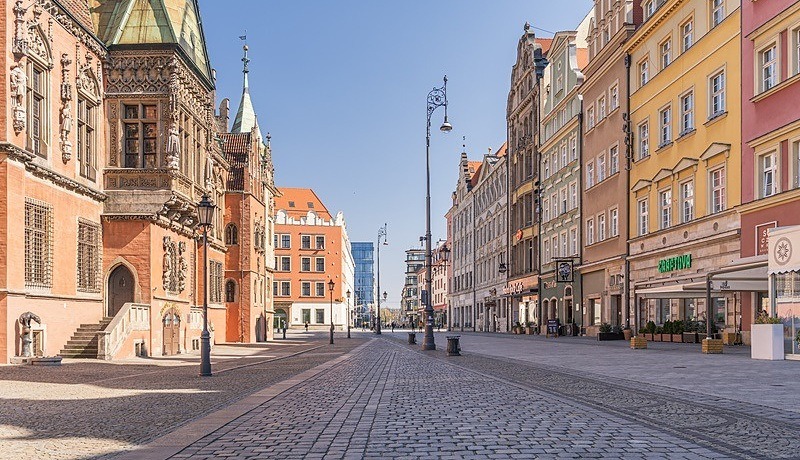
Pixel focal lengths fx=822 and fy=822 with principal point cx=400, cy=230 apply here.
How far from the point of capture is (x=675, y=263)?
35.8 meters

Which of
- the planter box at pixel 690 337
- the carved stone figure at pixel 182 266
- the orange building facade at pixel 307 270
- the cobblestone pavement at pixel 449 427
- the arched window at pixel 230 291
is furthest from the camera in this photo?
the orange building facade at pixel 307 270

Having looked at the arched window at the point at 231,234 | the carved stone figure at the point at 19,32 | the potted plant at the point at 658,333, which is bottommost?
the potted plant at the point at 658,333

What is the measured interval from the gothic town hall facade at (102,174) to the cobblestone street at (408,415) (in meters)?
5.83

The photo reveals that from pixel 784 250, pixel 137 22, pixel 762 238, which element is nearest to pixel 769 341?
pixel 784 250

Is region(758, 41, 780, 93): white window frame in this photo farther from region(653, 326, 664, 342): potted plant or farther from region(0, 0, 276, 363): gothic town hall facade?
region(0, 0, 276, 363): gothic town hall facade

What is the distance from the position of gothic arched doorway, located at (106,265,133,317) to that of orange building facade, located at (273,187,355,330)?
266 feet

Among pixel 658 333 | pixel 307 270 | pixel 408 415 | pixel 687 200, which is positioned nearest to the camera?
pixel 408 415

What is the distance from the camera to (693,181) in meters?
34.5

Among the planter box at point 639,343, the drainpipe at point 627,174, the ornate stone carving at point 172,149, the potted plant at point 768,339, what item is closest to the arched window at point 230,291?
the ornate stone carving at point 172,149

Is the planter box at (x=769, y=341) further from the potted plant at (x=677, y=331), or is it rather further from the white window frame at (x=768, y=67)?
the potted plant at (x=677, y=331)

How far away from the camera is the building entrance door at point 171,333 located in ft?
105

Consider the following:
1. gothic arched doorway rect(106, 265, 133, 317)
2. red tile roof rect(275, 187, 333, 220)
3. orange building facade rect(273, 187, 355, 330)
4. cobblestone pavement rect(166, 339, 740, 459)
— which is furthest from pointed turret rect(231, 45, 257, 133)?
red tile roof rect(275, 187, 333, 220)

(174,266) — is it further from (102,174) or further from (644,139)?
(644,139)

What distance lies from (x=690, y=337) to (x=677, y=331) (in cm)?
135
